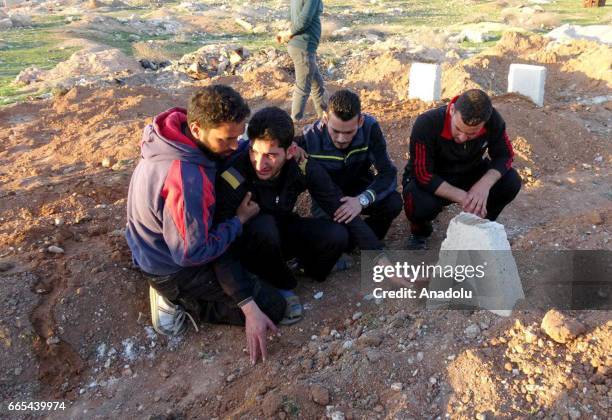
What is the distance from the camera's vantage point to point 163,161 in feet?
8.83

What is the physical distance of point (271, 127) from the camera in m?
2.91

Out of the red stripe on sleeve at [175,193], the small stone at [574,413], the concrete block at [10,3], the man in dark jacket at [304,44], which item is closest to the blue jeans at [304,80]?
the man in dark jacket at [304,44]

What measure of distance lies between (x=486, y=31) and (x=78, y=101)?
1045 cm

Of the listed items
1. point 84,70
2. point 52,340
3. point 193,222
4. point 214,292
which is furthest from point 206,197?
point 84,70

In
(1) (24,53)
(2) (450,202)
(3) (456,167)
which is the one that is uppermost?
(3) (456,167)

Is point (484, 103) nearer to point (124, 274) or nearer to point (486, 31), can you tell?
point (124, 274)

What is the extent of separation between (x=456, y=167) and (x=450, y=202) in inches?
9.9

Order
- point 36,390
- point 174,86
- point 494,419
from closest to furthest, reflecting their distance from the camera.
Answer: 1. point 494,419
2. point 36,390
3. point 174,86

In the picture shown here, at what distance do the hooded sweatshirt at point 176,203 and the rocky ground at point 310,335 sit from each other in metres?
0.56

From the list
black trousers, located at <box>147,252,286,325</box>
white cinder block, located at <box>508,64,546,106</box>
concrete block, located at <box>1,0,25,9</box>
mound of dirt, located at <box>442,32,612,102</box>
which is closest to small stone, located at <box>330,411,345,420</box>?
black trousers, located at <box>147,252,286,325</box>

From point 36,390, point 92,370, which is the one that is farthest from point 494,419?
point 36,390

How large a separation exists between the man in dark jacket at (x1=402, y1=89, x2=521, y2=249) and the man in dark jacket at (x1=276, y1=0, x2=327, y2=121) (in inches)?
105

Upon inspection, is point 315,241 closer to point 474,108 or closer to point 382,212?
point 382,212

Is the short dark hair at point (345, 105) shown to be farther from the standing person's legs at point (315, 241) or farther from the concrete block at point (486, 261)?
the concrete block at point (486, 261)
